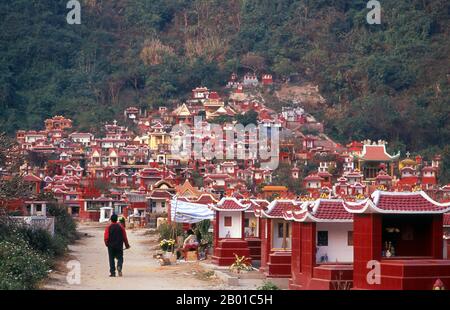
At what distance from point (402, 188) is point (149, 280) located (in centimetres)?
581

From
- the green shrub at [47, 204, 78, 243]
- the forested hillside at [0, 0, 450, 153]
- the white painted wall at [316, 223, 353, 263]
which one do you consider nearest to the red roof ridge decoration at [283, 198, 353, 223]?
the white painted wall at [316, 223, 353, 263]

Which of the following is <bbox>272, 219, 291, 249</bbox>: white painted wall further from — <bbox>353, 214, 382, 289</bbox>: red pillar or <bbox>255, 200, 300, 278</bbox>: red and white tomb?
<bbox>353, 214, 382, 289</bbox>: red pillar

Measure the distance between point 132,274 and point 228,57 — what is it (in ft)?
285

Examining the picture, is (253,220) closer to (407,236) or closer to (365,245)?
(407,236)

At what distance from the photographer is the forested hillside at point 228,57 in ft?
325

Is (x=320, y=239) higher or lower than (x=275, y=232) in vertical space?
higher

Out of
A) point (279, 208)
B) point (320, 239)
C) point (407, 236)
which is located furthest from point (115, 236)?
point (279, 208)

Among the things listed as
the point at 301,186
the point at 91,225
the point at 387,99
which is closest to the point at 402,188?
the point at 91,225

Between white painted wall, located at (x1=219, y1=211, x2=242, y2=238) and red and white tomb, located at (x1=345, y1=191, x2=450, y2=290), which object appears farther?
white painted wall, located at (x1=219, y1=211, x2=242, y2=238)

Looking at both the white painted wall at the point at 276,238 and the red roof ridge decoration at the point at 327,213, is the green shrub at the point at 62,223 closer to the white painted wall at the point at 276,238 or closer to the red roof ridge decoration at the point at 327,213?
the white painted wall at the point at 276,238

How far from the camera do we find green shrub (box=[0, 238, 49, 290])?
23.9 m

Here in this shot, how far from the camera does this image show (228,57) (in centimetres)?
11544

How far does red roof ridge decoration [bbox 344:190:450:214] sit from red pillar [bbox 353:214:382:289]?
0.18 m
